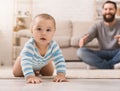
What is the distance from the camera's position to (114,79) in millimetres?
1787

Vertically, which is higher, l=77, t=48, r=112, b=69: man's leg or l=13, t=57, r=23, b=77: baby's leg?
l=13, t=57, r=23, b=77: baby's leg

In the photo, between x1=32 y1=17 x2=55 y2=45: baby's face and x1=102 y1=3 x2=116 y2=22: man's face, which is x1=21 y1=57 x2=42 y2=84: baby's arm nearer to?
x1=32 y1=17 x2=55 y2=45: baby's face

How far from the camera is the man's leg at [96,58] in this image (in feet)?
9.22

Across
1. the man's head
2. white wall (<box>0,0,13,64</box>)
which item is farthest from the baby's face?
white wall (<box>0,0,13,64</box>)

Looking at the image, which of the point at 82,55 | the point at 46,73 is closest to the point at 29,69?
the point at 46,73

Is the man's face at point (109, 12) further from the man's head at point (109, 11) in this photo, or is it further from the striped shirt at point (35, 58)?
the striped shirt at point (35, 58)

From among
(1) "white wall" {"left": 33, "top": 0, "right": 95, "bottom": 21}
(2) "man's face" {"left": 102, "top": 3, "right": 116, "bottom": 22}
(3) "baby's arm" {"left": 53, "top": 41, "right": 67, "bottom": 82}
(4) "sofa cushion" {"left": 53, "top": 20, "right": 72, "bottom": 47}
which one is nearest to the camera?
(3) "baby's arm" {"left": 53, "top": 41, "right": 67, "bottom": 82}

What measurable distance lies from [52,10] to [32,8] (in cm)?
31

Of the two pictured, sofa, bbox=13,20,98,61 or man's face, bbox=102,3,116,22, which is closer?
man's face, bbox=102,3,116,22

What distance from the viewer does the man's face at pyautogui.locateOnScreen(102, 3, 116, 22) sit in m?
3.11

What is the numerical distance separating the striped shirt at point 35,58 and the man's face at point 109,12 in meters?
1.49

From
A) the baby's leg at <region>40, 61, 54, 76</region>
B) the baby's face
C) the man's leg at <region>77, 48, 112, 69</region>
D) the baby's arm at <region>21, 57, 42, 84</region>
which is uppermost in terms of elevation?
the baby's face

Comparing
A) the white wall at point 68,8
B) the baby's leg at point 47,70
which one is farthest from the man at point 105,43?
the white wall at point 68,8

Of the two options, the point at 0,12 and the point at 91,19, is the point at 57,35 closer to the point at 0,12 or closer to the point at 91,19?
the point at 91,19
